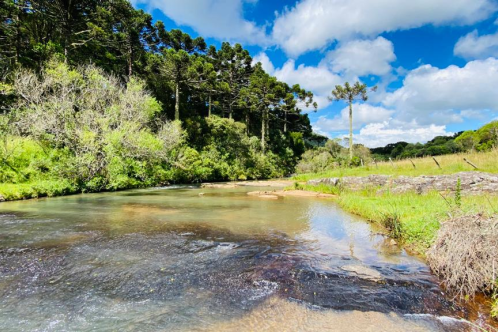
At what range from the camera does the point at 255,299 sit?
389 centimetres

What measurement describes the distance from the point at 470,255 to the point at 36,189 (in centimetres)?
1829

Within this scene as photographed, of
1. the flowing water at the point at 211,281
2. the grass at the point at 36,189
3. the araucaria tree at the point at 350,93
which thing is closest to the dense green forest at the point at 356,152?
the araucaria tree at the point at 350,93

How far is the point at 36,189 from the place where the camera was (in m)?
14.8

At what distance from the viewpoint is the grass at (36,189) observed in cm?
1367

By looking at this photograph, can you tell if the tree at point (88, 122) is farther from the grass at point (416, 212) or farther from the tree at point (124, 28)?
the grass at point (416, 212)

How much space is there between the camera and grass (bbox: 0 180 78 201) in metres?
13.7

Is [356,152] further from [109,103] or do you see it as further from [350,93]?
[109,103]

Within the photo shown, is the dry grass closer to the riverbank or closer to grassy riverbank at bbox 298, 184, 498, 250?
the riverbank

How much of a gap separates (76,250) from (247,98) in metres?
39.2

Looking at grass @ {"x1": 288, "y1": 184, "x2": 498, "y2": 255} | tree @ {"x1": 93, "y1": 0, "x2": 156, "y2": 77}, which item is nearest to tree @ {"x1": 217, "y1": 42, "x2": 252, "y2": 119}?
tree @ {"x1": 93, "y1": 0, "x2": 156, "y2": 77}

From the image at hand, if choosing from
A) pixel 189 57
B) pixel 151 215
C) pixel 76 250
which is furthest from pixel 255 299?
pixel 189 57

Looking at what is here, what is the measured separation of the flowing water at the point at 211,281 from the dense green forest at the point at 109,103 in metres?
10.5

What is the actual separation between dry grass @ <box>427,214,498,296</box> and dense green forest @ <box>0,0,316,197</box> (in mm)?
17713

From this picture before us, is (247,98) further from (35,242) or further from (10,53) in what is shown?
(35,242)
